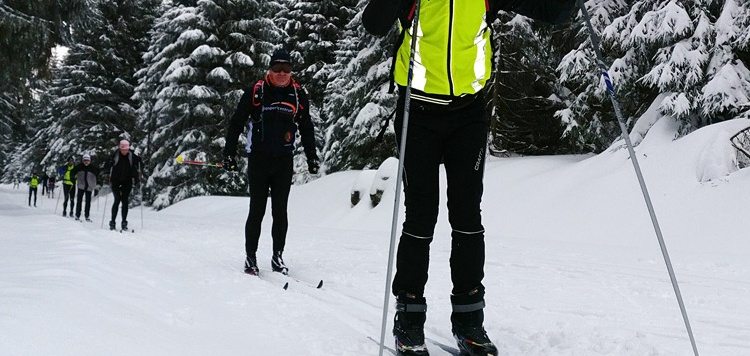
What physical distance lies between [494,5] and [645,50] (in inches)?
388

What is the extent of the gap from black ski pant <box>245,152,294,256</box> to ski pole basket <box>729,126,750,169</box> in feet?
24.0

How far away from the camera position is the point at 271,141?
17.2 feet

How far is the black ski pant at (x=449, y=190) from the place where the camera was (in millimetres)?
2768

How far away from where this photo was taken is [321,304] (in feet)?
12.0

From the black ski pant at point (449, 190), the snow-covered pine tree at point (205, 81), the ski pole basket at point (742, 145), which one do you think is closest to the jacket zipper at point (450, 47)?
the black ski pant at point (449, 190)

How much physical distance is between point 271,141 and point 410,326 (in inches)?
117

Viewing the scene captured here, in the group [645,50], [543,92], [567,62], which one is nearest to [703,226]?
[645,50]

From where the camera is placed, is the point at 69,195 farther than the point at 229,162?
Yes

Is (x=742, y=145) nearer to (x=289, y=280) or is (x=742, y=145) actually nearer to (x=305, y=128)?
(x=305, y=128)

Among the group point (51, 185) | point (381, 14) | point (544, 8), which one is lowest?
point (51, 185)

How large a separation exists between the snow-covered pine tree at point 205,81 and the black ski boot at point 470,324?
2092 centimetres

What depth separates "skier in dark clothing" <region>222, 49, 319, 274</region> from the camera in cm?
526

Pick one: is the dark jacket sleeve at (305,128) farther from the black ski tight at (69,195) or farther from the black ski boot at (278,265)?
the black ski tight at (69,195)

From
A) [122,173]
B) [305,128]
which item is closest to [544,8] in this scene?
[305,128]
